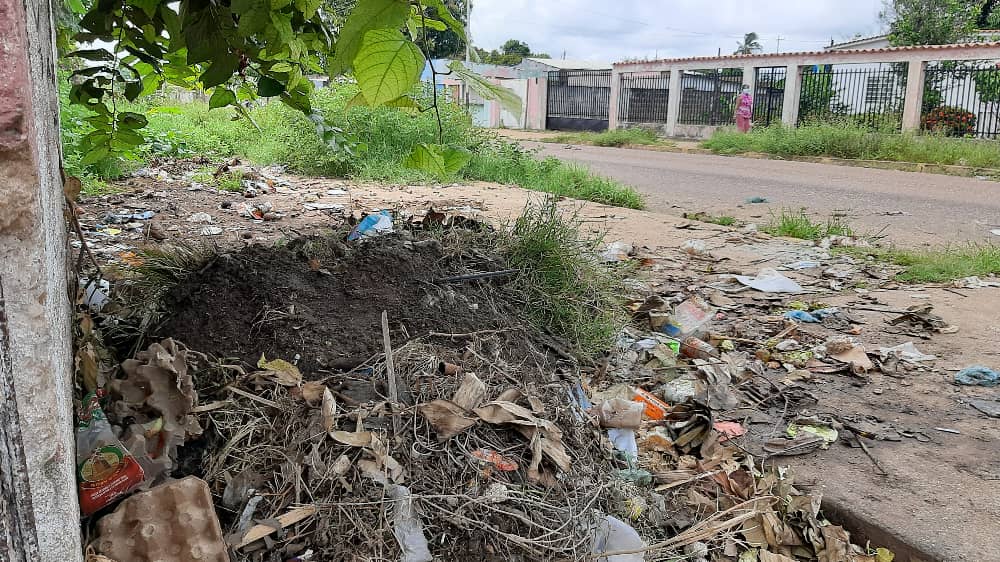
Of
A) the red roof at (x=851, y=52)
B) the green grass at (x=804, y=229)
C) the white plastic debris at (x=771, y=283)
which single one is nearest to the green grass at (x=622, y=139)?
the red roof at (x=851, y=52)

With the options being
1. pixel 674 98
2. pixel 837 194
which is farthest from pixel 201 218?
pixel 674 98

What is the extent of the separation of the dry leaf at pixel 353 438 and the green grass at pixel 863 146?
12853 mm

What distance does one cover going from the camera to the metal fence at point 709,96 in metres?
20.7

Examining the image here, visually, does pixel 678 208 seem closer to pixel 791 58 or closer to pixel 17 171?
pixel 17 171

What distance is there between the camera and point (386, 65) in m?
1.06

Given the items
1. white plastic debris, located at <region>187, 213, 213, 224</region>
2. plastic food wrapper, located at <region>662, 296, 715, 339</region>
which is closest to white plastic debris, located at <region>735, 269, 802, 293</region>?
plastic food wrapper, located at <region>662, 296, 715, 339</region>

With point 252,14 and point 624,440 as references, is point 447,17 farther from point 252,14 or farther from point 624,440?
point 624,440

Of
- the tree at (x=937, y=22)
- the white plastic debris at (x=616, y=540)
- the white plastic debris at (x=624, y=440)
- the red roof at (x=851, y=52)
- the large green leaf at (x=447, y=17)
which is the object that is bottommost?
the white plastic debris at (x=616, y=540)

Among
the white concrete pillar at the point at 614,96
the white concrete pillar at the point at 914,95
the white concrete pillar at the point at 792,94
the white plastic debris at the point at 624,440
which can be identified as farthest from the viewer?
the white concrete pillar at the point at 614,96

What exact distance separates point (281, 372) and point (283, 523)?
0.48m

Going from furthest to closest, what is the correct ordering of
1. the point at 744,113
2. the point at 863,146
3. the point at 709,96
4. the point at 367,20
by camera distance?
the point at 709,96, the point at 744,113, the point at 863,146, the point at 367,20

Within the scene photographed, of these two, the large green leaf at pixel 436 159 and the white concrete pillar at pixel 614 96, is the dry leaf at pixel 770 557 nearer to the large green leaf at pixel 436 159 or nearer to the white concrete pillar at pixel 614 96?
the large green leaf at pixel 436 159

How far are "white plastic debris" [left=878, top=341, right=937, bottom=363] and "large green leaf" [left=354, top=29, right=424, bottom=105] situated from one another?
279 cm

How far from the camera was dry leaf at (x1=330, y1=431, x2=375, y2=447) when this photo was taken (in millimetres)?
1715
